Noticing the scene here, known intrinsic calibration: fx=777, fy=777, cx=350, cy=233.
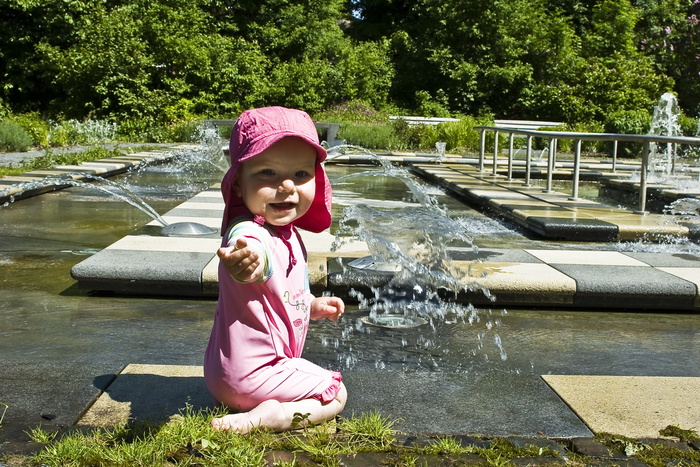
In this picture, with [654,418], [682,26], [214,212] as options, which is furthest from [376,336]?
[682,26]

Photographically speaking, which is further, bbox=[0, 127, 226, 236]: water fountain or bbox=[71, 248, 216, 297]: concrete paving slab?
bbox=[0, 127, 226, 236]: water fountain

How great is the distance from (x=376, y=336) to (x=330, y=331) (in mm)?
223

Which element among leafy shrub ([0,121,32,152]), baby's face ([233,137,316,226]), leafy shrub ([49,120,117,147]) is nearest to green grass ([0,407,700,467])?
baby's face ([233,137,316,226])

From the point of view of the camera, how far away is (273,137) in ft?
7.25

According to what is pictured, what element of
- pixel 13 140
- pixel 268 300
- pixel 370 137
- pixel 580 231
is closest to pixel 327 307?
pixel 268 300

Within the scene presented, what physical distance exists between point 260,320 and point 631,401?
1250mm

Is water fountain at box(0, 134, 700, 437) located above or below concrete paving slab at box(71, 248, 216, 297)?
below

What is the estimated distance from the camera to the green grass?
197 centimetres

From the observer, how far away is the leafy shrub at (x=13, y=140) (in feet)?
45.1

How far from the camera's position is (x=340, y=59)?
25.7 metres

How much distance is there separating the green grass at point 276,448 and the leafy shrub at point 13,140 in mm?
12878

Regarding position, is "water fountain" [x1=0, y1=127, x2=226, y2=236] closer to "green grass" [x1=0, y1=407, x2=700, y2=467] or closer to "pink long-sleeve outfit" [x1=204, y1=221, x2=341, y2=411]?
"pink long-sleeve outfit" [x1=204, y1=221, x2=341, y2=411]

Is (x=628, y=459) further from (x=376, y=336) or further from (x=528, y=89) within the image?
(x=528, y=89)

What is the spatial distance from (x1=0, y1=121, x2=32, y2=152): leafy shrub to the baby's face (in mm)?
12833
